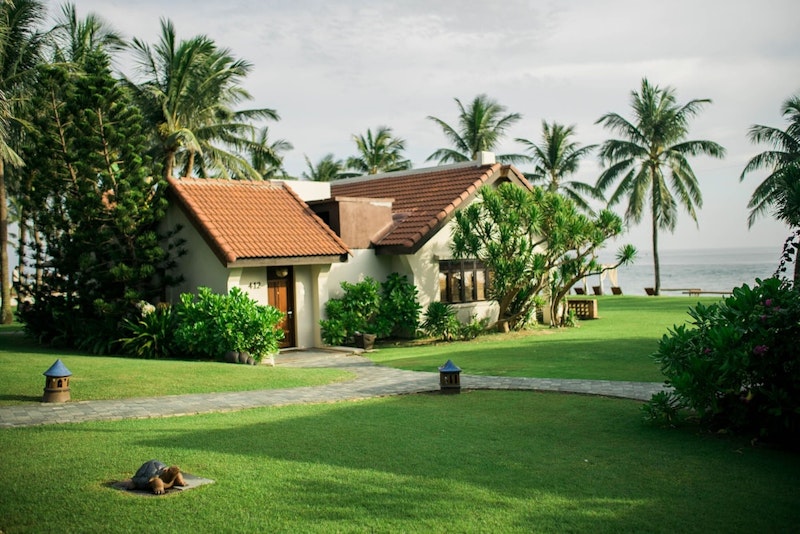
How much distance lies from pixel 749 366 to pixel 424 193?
1564 centimetres

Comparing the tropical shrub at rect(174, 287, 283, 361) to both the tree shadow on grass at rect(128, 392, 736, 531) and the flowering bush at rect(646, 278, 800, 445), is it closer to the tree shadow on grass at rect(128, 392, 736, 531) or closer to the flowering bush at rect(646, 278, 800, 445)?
the tree shadow on grass at rect(128, 392, 736, 531)

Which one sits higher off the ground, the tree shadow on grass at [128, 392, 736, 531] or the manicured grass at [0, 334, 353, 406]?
the manicured grass at [0, 334, 353, 406]

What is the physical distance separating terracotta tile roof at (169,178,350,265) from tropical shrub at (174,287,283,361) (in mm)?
1209

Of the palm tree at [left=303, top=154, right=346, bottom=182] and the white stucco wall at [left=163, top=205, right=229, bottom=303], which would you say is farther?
the palm tree at [left=303, top=154, right=346, bottom=182]

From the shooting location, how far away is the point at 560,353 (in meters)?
16.5

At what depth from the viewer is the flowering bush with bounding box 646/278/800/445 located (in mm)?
7738

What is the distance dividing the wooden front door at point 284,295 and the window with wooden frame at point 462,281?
4.97 metres

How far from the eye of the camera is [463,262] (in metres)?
22.1

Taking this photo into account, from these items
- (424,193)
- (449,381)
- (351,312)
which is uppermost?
(424,193)

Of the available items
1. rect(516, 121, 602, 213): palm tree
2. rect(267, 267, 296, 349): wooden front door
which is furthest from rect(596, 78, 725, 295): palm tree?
rect(267, 267, 296, 349): wooden front door

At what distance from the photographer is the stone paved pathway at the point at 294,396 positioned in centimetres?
962

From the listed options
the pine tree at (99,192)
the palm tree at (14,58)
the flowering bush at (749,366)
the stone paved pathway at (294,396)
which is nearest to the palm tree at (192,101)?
the palm tree at (14,58)

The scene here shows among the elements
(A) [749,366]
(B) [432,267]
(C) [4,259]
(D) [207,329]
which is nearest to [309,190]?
(B) [432,267]

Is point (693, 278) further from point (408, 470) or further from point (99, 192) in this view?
point (408, 470)
